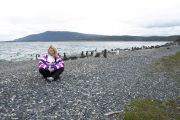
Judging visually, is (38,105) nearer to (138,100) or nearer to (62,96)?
(62,96)

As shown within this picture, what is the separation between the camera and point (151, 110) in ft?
47.2

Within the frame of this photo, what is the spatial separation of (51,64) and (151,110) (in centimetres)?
821

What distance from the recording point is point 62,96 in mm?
16250

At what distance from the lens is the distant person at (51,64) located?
20.2m

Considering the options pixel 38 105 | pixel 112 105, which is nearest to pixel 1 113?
pixel 38 105

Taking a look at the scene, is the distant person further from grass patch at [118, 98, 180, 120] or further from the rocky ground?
grass patch at [118, 98, 180, 120]

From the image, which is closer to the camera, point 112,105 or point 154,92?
point 112,105

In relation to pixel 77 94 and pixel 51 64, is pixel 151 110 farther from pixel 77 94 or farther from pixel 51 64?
pixel 51 64

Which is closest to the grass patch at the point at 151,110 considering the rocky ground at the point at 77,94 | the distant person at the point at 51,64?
the rocky ground at the point at 77,94

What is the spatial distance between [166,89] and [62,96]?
7.29 metres

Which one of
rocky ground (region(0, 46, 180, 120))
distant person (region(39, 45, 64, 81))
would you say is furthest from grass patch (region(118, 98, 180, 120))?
distant person (region(39, 45, 64, 81))

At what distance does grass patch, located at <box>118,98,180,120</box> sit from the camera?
43.7 feet

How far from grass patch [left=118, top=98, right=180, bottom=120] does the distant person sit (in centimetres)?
641

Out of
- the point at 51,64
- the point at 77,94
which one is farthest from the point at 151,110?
the point at 51,64
